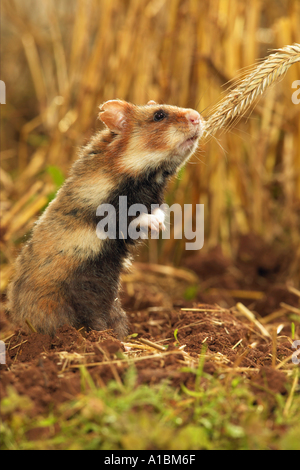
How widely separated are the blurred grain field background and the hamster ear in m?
1.46

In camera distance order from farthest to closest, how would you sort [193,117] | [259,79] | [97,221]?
1. [193,117]
2. [97,221]
3. [259,79]

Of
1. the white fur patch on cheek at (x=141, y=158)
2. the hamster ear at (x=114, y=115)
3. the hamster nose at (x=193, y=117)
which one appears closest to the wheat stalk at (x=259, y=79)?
the hamster nose at (x=193, y=117)

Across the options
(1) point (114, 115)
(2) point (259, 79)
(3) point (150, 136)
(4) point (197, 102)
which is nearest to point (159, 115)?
(3) point (150, 136)

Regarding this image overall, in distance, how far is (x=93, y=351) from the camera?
7.41 ft

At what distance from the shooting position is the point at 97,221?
9.28 feet

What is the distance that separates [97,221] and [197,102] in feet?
7.81

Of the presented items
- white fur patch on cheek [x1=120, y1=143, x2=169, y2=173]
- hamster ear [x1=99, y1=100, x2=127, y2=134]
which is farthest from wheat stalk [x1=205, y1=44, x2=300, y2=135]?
hamster ear [x1=99, y1=100, x2=127, y2=134]

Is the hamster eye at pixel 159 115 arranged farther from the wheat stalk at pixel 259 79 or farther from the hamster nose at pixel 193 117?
the wheat stalk at pixel 259 79

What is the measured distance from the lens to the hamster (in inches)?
109

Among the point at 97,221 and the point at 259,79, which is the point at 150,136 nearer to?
the point at 97,221

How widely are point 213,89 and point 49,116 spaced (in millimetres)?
2107

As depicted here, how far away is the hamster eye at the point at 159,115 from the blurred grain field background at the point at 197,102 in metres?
1.37

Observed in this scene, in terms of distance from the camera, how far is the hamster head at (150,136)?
2.95 metres

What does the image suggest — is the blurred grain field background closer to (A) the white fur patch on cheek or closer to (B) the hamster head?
(B) the hamster head
